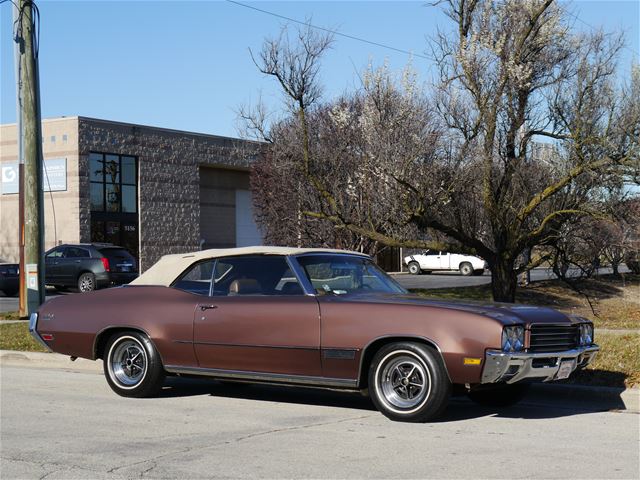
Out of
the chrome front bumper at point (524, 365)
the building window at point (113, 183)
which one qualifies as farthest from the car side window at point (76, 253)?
the chrome front bumper at point (524, 365)

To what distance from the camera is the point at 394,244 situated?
19.3 metres

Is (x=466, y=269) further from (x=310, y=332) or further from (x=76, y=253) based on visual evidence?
(x=310, y=332)

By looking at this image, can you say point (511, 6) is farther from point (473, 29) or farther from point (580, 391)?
point (580, 391)

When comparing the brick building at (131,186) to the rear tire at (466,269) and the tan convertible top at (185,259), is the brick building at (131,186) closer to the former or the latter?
the rear tire at (466,269)

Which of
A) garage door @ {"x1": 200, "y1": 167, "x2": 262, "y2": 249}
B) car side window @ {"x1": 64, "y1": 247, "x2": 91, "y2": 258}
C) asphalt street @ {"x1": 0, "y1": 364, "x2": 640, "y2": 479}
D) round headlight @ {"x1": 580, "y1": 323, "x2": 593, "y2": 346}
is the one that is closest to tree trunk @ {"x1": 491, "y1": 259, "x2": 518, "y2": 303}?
asphalt street @ {"x1": 0, "y1": 364, "x2": 640, "y2": 479}

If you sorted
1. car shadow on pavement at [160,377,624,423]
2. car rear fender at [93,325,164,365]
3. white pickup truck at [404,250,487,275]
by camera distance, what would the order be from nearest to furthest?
car shadow on pavement at [160,377,624,423], car rear fender at [93,325,164,365], white pickup truck at [404,250,487,275]

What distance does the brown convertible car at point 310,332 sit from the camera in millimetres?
7418

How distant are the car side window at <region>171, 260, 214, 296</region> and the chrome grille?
3.14 metres

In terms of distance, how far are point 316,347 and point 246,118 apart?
12.7 m

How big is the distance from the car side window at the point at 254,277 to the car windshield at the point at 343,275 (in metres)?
0.19

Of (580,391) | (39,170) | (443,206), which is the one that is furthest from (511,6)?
(580,391)

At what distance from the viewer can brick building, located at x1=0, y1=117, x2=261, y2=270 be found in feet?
120

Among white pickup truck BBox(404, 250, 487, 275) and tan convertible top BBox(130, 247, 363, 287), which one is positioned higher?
white pickup truck BBox(404, 250, 487, 275)

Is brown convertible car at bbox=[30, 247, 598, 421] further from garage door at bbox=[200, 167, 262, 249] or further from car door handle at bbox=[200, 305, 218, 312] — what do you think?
garage door at bbox=[200, 167, 262, 249]
